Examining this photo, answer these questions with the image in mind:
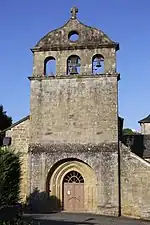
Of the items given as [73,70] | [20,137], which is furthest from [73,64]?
[20,137]

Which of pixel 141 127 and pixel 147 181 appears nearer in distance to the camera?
pixel 147 181

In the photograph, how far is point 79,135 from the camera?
2322cm

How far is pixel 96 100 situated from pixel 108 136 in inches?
92.1

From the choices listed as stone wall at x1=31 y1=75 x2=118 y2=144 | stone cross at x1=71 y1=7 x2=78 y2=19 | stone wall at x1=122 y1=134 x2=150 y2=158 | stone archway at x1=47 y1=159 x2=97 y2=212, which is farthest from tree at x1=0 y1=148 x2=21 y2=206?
stone wall at x1=122 y1=134 x2=150 y2=158

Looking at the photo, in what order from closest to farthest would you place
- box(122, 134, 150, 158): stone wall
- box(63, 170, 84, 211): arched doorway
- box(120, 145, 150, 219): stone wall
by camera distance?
1. box(120, 145, 150, 219): stone wall
2. box(63, 170, 84, 211): arched doorway
3. box(122, 134, 150, 158): stone wall

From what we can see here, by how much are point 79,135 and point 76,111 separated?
150 cm

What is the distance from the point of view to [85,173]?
75.7ft

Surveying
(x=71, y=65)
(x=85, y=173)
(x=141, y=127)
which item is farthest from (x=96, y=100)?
(x=141, y=127)

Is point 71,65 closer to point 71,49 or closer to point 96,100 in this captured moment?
point 71,49

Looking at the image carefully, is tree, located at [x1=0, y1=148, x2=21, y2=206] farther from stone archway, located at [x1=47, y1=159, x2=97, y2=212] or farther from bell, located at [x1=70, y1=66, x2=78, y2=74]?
bell, located at [x1=70, y1=66, x2=78, y2=74]

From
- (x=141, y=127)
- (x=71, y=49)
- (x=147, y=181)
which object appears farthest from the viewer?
(x=141, y=127)

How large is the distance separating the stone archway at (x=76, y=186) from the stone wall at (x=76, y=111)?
62.7 inches

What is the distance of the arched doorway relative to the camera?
22.9m

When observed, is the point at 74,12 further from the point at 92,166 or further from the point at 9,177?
the point at 9,177
